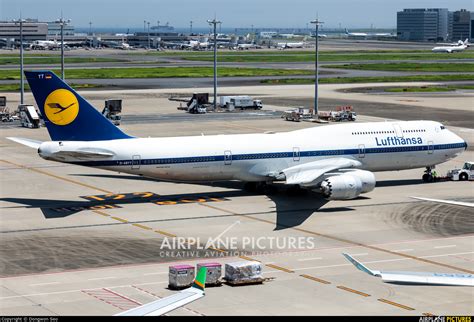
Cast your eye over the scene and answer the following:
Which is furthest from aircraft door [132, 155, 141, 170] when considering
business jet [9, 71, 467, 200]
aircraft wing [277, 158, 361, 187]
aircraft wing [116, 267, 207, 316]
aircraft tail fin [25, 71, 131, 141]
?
aircraft wing [116, 267, 207, 316]

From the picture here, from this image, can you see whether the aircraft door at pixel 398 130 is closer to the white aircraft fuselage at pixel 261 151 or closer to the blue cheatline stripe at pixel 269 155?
the white aircraft fuselage at pixel 261 151

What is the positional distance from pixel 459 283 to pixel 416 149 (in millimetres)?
46877

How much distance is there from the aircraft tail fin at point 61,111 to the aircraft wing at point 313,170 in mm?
14490

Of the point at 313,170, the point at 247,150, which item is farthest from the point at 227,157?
the point at 313,170

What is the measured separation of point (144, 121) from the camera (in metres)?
124

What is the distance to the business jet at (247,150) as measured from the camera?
6506cm

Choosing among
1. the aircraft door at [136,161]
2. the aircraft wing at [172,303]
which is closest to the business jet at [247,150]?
the aircraft door at [136,161]

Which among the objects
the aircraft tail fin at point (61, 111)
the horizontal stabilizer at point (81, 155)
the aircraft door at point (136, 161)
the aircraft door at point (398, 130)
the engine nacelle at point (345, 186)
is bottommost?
the engine nacelle at point (345, 186)

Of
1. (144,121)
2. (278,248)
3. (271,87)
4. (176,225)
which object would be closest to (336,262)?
(278,248)

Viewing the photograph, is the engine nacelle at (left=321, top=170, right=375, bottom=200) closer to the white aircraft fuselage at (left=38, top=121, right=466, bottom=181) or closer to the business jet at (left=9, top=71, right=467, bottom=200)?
the business jet at (left=9, top=71, right=467, bottom=200)

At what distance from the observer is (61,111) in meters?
65.4

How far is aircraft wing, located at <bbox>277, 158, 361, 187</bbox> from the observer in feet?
221

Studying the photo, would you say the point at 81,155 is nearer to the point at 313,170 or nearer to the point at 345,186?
the point at 313,170

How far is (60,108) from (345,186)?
20824mm
